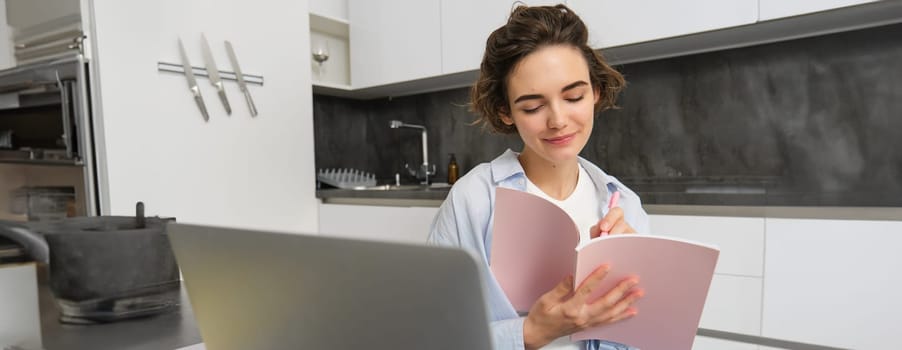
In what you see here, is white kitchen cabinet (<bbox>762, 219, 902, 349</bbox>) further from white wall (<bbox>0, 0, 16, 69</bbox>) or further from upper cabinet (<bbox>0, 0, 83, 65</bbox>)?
white wall (<bbox>0, 0, 16, 69</bbox>)

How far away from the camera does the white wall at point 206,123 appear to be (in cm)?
164

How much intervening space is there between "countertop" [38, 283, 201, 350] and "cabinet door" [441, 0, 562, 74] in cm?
160

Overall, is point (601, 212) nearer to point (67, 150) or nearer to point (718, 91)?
point (718, 91)

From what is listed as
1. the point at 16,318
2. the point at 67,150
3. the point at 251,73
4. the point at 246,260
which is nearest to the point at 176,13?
the point at 251,73

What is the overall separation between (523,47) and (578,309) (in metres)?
0.44

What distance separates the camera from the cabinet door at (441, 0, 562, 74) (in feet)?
6.46

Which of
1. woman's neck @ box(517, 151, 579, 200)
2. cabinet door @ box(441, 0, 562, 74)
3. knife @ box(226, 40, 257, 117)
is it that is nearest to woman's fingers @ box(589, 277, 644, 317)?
woman's neck @ box(517, 151, 579, 200)

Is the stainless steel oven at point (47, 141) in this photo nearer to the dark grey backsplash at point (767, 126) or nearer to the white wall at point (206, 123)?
the white wall at point (206, 123)

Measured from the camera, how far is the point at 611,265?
54cm

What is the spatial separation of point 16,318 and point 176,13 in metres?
1.48

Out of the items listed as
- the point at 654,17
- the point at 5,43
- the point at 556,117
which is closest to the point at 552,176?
the point at 556,117

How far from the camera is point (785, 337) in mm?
1334

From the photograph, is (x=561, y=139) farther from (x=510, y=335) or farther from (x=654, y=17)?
(x=654, y=17)

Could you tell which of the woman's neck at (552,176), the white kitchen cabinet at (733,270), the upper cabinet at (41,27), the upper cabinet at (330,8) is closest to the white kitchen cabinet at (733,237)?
the white kitchen cabinet at (733,270)
